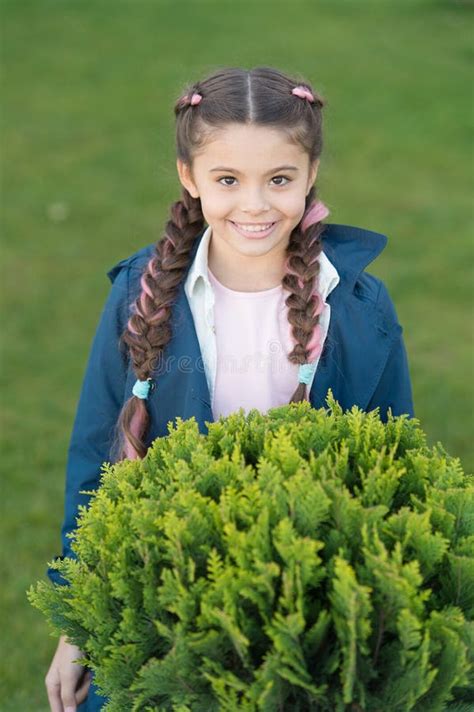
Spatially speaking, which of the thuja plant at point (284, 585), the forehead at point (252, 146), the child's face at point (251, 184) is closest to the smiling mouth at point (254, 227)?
the child's face at point (251, 184)

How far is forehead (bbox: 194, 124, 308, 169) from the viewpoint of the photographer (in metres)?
2.81

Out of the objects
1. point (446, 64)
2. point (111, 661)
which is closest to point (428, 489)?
point (111, 661)

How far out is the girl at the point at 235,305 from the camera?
2879 mm

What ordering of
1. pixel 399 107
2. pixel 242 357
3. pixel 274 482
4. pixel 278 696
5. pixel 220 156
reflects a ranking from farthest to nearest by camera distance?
pixel 399 107 → pixel 242 357 → pixel 220 156 → pixel 274 482 → pixel 278 696

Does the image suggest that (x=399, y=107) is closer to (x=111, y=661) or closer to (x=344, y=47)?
(x=344, y=47)

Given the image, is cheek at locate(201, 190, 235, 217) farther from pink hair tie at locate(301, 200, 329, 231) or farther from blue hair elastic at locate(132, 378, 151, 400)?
blue hair elastic at locate(132, 378, 151, 400)

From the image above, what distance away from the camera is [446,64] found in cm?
1436

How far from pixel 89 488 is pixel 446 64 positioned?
40.8ft

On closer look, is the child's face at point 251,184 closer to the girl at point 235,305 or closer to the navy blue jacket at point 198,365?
the girl at point 235,305

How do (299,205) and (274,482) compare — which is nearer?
(274,482)

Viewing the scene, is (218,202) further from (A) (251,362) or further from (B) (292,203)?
(A) (251,362)

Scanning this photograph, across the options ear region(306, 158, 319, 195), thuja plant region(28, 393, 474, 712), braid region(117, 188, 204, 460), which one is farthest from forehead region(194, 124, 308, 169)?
thuja plant region(28, 393, 474, 712)

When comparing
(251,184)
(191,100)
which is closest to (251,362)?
(251,184)

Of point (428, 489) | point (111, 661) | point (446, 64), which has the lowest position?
point (111, 661)
